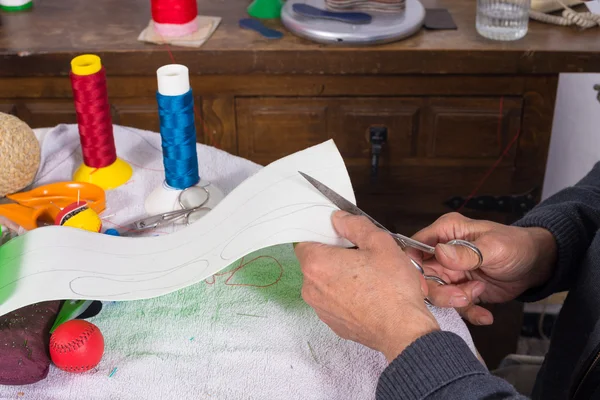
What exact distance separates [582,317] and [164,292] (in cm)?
56

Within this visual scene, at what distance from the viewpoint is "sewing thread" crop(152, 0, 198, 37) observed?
5.43 feet

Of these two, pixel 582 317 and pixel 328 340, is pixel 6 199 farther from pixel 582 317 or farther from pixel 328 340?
pixel 582 317

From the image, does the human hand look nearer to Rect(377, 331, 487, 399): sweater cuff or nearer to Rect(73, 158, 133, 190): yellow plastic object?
Rect(377, 331, 487, 399): sweater cuff

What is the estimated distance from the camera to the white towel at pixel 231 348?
830mm

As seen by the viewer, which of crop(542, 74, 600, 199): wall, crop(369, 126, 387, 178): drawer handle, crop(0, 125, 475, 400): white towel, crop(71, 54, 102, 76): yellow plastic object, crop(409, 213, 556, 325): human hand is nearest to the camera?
crop(0, 125, 475, 400): white towel

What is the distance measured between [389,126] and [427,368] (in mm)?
1056

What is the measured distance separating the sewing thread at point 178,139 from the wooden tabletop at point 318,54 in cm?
55

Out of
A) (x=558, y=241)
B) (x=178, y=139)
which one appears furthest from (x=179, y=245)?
(x=558, y=241)

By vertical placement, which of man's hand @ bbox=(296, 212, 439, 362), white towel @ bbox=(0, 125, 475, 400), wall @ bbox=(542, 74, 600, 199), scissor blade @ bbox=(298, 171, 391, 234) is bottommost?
wall @ bbox=(542, 74, 600, 199)

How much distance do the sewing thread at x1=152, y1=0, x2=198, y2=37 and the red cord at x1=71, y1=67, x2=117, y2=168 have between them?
525mm

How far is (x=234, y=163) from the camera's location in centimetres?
126

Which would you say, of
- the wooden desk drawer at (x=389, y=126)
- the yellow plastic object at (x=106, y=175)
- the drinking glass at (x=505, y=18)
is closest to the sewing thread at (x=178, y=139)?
the yellow plastic object at (x=106, y=175)

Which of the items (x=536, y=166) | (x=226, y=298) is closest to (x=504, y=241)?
(x=226, y=298)

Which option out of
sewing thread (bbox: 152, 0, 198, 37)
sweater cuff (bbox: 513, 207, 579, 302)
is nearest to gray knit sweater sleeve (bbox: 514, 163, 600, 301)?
sweater cuff (bbox: 513, 207, 579, 302)
